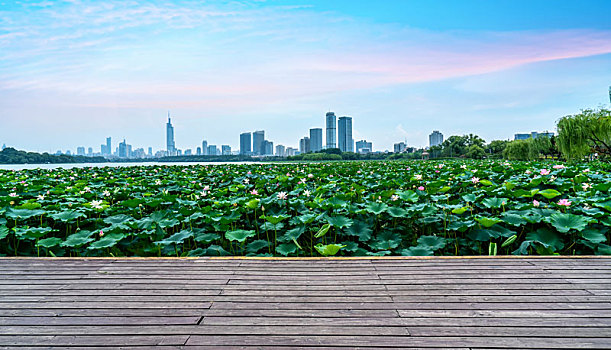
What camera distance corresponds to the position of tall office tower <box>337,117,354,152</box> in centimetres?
13438

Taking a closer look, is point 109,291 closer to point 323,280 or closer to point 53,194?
point 323,280

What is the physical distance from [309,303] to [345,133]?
138 m

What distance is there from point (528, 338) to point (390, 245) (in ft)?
6.60

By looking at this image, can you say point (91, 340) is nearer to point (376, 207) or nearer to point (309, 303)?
point (309, 303)

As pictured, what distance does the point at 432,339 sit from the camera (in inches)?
67.6

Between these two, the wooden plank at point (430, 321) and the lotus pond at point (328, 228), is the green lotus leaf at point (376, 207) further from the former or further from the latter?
the wooden plank at point (430, 321)

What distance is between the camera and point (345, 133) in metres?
138

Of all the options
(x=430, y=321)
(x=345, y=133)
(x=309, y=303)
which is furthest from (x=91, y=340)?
(x=345, y=133)

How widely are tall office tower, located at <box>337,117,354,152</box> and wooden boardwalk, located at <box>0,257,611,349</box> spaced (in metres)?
132

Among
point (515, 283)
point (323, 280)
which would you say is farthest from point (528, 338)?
point (323, 280)

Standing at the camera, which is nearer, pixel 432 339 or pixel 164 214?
pixel 432 339

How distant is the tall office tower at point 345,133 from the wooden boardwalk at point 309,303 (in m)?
132

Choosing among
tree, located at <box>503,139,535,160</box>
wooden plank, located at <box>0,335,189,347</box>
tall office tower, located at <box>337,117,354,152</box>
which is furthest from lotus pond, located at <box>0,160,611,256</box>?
tall office tower, located at <box>337,117,354,152</box>

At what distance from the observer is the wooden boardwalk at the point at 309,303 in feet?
5.71
